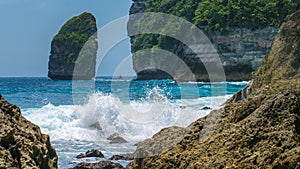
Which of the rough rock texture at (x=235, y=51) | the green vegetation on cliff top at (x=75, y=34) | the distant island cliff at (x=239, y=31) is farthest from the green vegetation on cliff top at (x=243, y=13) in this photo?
the green vegetation on cliff top at (x=75, y=34)

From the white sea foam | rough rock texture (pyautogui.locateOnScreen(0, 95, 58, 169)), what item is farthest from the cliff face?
rough rock texture (pyautogui.locateOnScreen(0, 95, 58, 169))

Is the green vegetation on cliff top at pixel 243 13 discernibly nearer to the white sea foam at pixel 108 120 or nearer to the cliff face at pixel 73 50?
the cliff face at pixel 73 50

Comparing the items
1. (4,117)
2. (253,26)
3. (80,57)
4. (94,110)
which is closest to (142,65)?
(80,57)

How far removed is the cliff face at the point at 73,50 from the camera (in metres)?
92.4

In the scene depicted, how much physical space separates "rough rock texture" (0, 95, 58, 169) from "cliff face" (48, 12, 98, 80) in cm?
8631

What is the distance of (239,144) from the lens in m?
3.39

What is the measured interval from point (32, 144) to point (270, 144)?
7.32ft

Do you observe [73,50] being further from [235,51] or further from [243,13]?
[243,13]

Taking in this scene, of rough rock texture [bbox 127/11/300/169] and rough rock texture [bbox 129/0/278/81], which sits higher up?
rough rock texture [bbox 129/0/278/81]

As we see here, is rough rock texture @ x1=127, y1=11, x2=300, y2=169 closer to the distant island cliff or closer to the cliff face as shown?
the distant island cliff

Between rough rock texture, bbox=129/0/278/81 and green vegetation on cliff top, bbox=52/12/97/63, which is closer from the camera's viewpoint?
rough rock texture, bbox=129/0/278/81

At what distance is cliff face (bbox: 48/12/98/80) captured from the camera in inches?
3639

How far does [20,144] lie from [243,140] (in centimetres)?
204

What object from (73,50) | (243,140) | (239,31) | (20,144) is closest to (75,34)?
(73,50)
